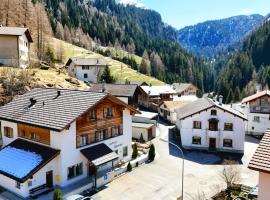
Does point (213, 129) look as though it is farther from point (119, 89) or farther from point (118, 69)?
point (118, 69)

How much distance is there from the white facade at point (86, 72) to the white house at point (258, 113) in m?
55.5

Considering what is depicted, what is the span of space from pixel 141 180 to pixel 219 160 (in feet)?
52.0

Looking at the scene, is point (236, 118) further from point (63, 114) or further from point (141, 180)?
point (63, 114)

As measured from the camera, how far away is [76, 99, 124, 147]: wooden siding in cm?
3747

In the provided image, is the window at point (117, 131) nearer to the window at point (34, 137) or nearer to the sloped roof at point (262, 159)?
the window at point (34, 137)

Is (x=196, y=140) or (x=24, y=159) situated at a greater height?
(x=24, y=159)

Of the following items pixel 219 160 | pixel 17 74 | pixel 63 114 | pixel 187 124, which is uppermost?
pixel 17 74

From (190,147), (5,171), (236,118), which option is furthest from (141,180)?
(236,118)

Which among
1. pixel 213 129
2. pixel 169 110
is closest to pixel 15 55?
pixel 169 110

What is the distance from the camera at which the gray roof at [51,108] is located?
3628 cm

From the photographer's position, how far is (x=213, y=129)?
5422cm

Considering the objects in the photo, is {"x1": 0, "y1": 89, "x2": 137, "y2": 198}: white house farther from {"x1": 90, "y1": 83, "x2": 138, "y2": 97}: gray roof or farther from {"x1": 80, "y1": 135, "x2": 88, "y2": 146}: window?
{"x1": 90, "y1": 83, "x2": 138, "y2": 97}: gray roof

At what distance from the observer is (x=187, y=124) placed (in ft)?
182

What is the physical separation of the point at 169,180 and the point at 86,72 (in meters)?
75.0
